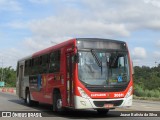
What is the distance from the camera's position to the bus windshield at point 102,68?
15.4 meters

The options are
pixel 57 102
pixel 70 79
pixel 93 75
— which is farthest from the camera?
pixel 57 102

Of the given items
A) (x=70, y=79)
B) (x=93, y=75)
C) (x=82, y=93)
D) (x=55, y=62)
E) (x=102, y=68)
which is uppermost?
(x=55, y=62)

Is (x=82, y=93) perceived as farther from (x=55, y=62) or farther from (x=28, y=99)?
(x=28, y=99)

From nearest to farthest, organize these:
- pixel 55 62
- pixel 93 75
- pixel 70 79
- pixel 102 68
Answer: pixel 93 75 → pixel 102 68 → pixel 70 79 → pixel 55 62

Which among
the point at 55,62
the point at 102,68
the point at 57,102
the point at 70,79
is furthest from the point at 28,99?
the point at 102,68

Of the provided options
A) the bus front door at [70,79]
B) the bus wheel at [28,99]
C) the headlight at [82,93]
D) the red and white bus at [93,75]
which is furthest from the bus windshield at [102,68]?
the bus wheel at [28,99]

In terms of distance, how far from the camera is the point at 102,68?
15523mm

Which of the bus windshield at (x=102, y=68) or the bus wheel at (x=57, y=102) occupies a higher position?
the bus windshield at (x=102, y=68)

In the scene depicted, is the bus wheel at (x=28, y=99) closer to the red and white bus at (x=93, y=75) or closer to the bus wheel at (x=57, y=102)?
the bus wheel at (x=57, y=102)

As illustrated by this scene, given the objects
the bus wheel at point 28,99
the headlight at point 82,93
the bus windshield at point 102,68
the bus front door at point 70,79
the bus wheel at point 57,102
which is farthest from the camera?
the bus wheel at point 28,99

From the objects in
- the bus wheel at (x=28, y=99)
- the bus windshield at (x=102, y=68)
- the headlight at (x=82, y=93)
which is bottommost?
the bus wheel at (x=28, y=99)

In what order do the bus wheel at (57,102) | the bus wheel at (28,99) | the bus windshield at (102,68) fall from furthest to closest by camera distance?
1. the bus wheel at (28,99)
2. the bus wheel at (57,102)
3. the bus windshield at (102,68)

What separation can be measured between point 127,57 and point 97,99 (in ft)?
7.56

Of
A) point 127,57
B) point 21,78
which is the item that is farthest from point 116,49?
point 21,78
